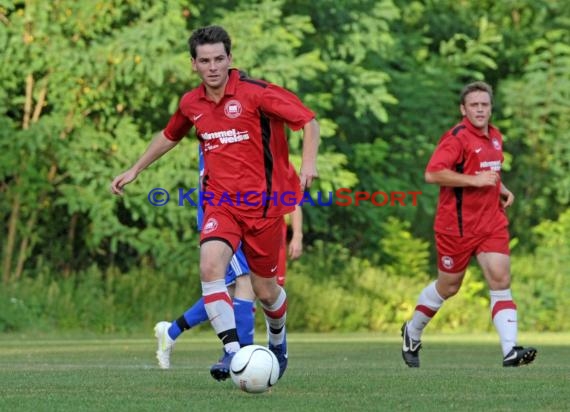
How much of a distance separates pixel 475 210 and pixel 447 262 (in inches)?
19.3

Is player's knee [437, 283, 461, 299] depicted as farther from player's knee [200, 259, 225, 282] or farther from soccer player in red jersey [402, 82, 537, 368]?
player's knee [200, 259, 225, 282]

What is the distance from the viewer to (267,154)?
9266mm

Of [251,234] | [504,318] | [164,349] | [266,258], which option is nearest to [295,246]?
[164,349]

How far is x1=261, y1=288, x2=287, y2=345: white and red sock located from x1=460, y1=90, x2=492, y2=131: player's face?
9.07 feet

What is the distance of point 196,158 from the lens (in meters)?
22.7

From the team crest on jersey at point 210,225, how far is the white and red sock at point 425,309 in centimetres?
392

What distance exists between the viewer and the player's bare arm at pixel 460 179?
11.7 metres

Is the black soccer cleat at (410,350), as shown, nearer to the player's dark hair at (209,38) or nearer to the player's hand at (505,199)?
the player's hand at (505,199)

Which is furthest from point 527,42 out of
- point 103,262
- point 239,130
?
point 239,130

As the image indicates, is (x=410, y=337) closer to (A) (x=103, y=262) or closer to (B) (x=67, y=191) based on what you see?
(B) (x=67, y=191)

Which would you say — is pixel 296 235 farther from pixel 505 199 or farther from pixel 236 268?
pixel 505 199

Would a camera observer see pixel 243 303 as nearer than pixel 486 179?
Yes

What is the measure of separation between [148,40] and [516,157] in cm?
1133

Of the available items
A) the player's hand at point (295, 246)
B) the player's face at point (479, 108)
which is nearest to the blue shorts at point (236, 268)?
the player's hand at point (295, 246)
